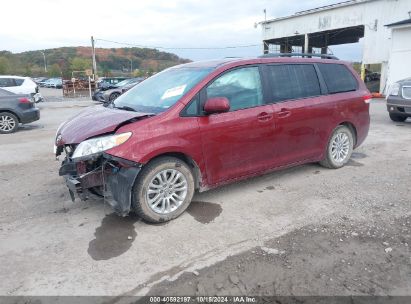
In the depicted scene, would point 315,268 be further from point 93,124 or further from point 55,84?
point 55,84

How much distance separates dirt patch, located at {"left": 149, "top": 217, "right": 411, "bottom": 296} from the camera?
2.65m

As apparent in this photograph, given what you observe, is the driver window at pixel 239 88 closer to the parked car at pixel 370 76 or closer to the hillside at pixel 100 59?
the parked car at pixel 370 76

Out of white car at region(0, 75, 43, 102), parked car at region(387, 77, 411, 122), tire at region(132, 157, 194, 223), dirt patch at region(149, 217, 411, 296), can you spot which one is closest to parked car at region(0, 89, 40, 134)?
white car at region(0, 75, 43, 102)

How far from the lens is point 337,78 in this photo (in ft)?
17.8

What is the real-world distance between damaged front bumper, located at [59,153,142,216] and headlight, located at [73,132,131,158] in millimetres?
61

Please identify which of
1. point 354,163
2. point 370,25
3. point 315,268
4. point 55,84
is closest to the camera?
point 315,268

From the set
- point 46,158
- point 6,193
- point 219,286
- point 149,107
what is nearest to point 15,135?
point 46,158

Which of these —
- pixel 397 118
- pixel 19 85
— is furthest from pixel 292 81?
pixel 19 85

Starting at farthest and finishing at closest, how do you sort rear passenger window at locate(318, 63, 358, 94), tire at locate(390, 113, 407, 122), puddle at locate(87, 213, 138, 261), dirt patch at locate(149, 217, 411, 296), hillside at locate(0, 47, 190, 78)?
hillside at locate(0, 47, 190, 78) < tire at locate(390, 113, 407, 122) < rear passenger window at locate(318, 63, 358, 94) < puddle at locate(87, 213, 138, 261) < dirt patch at locate(149, 217, 411, 296)

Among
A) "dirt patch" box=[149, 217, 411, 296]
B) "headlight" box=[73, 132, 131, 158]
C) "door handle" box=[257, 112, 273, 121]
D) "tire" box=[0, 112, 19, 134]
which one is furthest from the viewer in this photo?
"tire" box=[0, 112, 19, 134]

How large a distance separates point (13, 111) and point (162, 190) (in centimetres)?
851

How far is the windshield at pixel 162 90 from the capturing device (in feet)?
13.0

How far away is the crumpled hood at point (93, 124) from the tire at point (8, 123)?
23.9 feet

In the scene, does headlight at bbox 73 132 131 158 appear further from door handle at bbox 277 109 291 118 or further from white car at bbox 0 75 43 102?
white car at bbox 0 75 43 102
